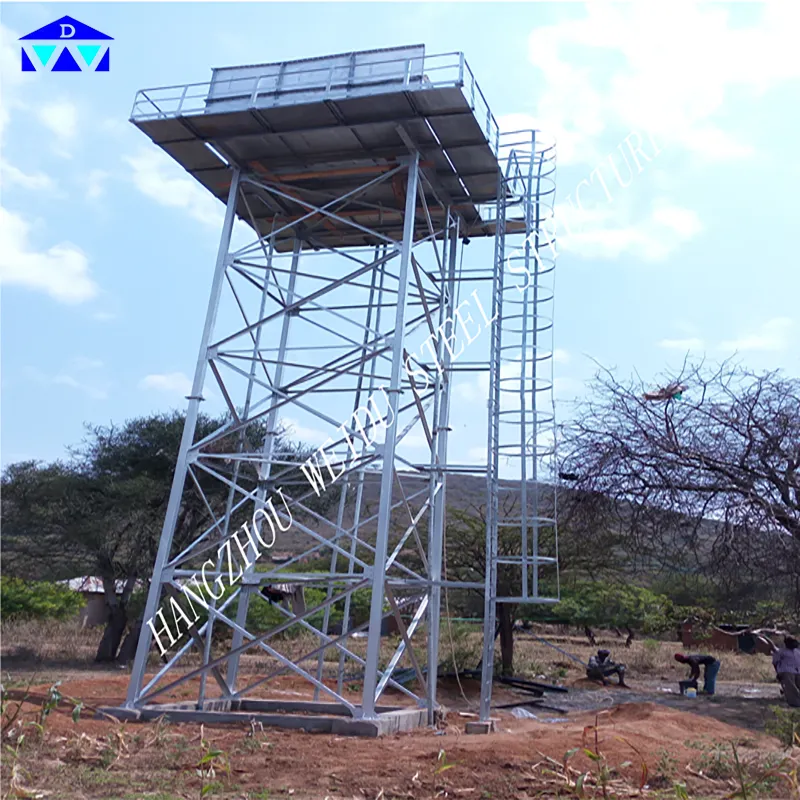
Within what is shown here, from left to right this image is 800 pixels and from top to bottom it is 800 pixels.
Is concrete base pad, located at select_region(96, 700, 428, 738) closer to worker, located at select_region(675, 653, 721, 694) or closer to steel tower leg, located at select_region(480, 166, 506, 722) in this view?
steel tower leg, located at select_region(480, 166, 506, 722)

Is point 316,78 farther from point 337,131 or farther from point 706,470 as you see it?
point 706,470

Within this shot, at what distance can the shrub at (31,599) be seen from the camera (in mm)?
27656

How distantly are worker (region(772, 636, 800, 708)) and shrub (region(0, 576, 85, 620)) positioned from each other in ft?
73.4

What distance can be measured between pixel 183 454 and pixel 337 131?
531cm

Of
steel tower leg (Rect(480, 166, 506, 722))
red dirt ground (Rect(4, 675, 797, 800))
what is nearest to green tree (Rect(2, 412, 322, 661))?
steel tower leg (Rect(480, 166, 506, 722))

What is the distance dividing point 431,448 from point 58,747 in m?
6.98

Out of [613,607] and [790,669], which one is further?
[613,607]

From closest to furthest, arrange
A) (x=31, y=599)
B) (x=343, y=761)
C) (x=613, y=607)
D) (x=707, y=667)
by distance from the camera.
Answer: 1. (x=343, y=761)
2. (x=707, y=667)
3. (x=31, y=599)
4. (x=613, y=607)

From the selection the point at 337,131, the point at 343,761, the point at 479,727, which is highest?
the point at 337,131

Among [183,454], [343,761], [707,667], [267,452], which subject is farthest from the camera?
[707,667]

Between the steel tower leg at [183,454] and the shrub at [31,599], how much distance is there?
17.6 meters

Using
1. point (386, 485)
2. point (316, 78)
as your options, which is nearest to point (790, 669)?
point (386, 485)

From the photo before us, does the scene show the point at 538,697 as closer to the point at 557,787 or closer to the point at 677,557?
the point at 677,557

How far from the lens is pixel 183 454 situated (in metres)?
12.0
